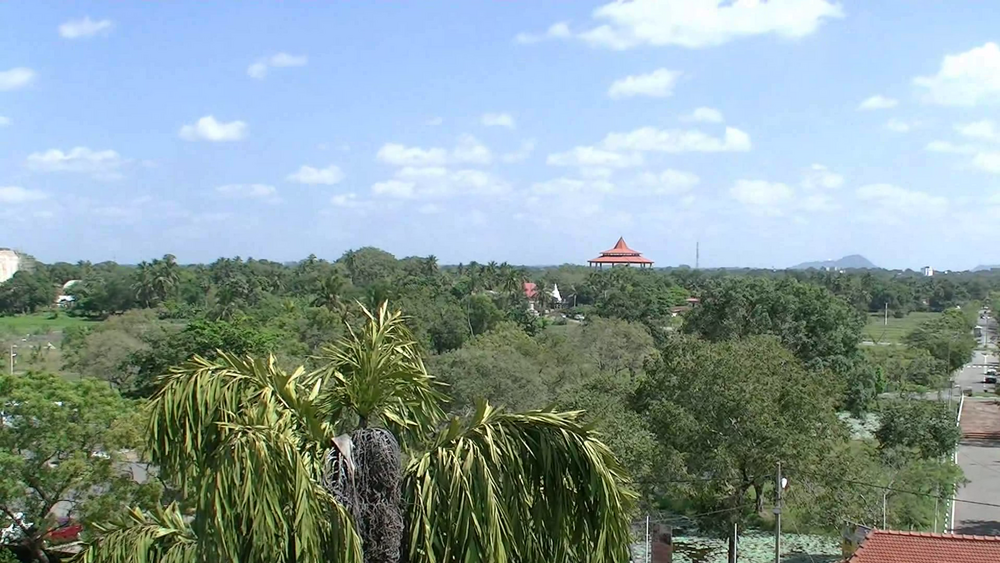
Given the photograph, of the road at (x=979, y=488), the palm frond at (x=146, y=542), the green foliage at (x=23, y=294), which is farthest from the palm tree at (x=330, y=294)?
the palm frond at (x=146, y=542)

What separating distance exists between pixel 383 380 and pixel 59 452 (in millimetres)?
12082

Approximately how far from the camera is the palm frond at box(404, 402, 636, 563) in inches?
159

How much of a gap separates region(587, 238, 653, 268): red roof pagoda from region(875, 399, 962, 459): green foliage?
88.9 metres

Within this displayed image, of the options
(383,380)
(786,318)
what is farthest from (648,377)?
(383,380)

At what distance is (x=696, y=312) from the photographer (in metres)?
37.5

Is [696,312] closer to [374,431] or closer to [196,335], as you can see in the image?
[196,335]

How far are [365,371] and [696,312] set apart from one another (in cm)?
3419

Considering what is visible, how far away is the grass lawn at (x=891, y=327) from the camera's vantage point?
65756 mm

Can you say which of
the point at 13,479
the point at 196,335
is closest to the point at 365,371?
the point at 13,479

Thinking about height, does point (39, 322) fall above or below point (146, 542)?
below

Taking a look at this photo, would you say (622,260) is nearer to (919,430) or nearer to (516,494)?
(919,430)

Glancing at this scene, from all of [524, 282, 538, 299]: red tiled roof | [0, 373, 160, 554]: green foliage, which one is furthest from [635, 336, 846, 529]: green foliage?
[524, 282, 538, 299]: red tiled roof

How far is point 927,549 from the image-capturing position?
1101 centimetres

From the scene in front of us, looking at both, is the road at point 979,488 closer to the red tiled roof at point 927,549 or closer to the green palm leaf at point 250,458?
the red tiled roof at point 927,549
